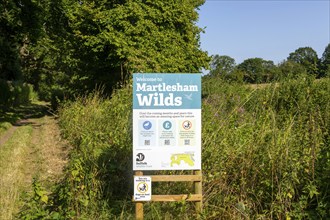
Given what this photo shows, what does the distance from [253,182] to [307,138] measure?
1062 millimetres

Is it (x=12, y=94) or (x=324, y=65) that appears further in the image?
(x=12, y=94)

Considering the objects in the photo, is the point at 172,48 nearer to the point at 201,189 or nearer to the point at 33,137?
the point at 33,137

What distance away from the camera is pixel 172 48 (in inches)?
779

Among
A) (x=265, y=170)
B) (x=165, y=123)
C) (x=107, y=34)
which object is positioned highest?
(x=107, y=34)

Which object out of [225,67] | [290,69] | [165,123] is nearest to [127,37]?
[225,67]

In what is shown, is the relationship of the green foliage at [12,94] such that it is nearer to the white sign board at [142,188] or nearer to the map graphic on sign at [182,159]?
the white sign board at [142,188]

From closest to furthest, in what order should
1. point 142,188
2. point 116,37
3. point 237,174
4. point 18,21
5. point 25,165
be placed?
point 142,188
point 237,174
point 25,165
point 18,21
point 116,37

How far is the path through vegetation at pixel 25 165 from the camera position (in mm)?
6344

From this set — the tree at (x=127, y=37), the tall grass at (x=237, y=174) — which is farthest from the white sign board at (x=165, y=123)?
the tree at (x=127, y=37)

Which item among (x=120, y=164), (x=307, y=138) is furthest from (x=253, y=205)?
(x=120, y=164)

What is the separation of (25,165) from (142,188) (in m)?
5.49

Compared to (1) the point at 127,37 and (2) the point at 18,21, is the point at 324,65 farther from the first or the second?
(2) the point at 18,21

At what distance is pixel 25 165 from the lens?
9.73 m

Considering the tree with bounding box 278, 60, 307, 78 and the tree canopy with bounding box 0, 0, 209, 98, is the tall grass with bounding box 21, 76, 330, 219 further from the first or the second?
the tree canopy with bounding box 0, 0, 209, 98
